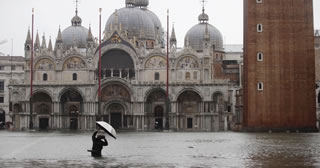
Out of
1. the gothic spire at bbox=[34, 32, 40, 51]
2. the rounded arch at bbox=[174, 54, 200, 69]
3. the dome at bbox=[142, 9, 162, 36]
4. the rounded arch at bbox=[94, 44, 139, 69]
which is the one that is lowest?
the rounded arch at bbox=[174, 54, 200, 69]

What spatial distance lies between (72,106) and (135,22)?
59.1 feet

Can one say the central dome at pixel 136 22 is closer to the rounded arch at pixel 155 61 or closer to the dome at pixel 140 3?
the dome at pixel 140 3

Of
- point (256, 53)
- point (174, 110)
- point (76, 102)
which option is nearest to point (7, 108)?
point (76, 102)

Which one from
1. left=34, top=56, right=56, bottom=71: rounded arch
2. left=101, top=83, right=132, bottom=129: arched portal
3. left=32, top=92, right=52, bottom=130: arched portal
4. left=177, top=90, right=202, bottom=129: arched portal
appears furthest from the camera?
left=34, top=56, right=56, bottom=71: rounded arch

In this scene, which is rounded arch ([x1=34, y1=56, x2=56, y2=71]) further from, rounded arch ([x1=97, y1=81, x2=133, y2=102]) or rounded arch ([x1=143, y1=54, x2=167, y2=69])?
rounded arch ([x1=143, y1=54, x2=167, y2=69])

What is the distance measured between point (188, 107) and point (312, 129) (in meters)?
24.7

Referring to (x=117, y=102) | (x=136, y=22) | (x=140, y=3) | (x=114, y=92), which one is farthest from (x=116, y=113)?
(x=140, y=3)

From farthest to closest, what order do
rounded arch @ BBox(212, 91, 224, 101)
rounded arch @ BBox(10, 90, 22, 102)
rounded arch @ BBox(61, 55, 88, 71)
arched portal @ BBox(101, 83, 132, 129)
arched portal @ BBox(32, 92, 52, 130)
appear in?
1. rounded arch @ BBox(61, 55, 88, 71)
2. arched portal @ BBox(32, 92, 52, 130)
3. rounded arch @ BBox(10, 90, 22, 102)
4. arched portal @ BBox(101, 83, 132, 129)
5. rounded arch @ BBox(212, 91, 224, 101)

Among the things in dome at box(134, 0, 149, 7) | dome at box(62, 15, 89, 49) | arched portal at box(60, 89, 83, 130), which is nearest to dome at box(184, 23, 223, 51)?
dome at box(134, 0, 149, 7)

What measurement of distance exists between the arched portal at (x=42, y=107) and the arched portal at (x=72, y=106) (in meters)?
2.31

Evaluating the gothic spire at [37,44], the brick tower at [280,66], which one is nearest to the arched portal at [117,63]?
the gothic spire at [37,44]

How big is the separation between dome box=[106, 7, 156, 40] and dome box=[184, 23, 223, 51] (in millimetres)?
7448

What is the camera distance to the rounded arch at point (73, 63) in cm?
→ 8725

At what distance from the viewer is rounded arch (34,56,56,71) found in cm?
8806
